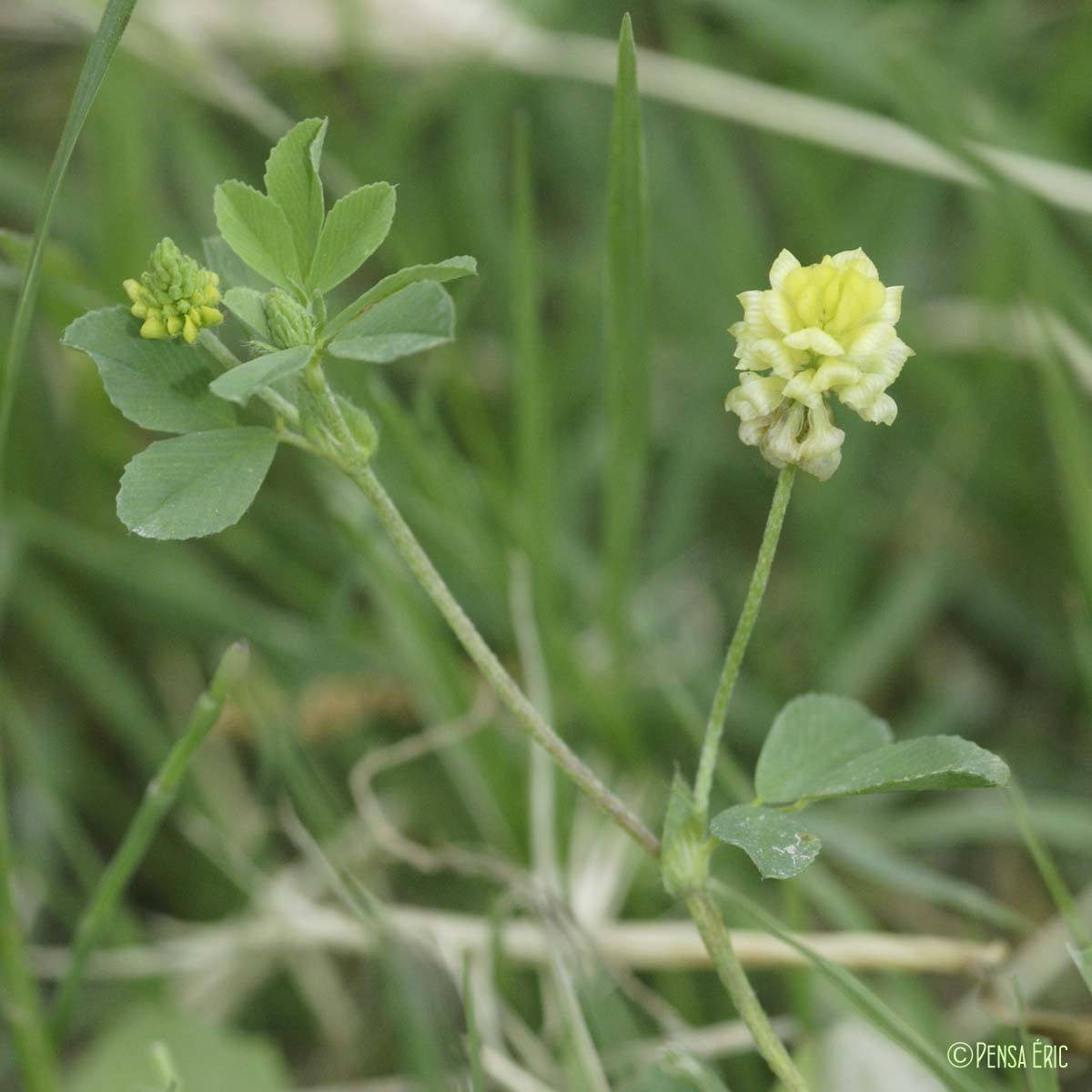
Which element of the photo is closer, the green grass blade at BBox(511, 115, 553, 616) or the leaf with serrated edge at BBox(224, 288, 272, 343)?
the leaf with serrated edge at BBox(224, 288, 272, 343)

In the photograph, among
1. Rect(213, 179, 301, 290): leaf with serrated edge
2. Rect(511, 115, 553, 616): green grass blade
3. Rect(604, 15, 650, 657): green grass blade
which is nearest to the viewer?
Rect(213, 179, 301, 290): leaf with serrated edge

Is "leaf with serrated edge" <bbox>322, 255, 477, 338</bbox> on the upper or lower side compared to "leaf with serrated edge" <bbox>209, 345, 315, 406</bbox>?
upper

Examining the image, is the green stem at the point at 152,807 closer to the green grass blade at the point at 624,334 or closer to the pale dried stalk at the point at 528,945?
the pale dried stalk at the point at 528,945

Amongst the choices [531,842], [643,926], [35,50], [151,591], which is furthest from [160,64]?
[643,926]

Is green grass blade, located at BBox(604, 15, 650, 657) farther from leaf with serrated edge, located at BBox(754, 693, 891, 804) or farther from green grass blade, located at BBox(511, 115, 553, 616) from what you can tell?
leaf with serrated edge, located at BBox(754, 693, 891, 804)

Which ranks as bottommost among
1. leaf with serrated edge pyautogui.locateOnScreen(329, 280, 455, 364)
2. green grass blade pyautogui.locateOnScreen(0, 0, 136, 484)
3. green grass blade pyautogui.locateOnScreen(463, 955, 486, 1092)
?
green grass blade pyautogui.locateOnScreen(463, 955, 486, 1092)

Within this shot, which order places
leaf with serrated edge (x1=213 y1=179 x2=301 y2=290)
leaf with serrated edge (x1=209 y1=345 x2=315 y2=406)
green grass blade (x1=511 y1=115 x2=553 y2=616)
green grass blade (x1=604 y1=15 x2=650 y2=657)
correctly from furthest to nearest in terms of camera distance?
green grass blade (x1=511 y1=115 x2=553 y2=616) < green grass blade (x1=604 y1=15 x2=650 y2=657) < leaf with serrated edge (x1=213 y1=179 x2=301 y2=290) < leaf with serrated edge (x1=209 y1=345 x2=315 y2=406)

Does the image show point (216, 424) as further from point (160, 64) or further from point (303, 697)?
point (160, 64)

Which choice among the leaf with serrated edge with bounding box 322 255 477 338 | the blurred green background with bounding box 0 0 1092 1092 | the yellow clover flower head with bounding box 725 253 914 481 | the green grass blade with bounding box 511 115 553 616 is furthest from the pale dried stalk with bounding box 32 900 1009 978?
Answer: the leaf with serrated edge with bounding box 322 255 477 338

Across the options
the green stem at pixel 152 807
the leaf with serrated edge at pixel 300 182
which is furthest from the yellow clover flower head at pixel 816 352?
the green stem at pixel 152 807
